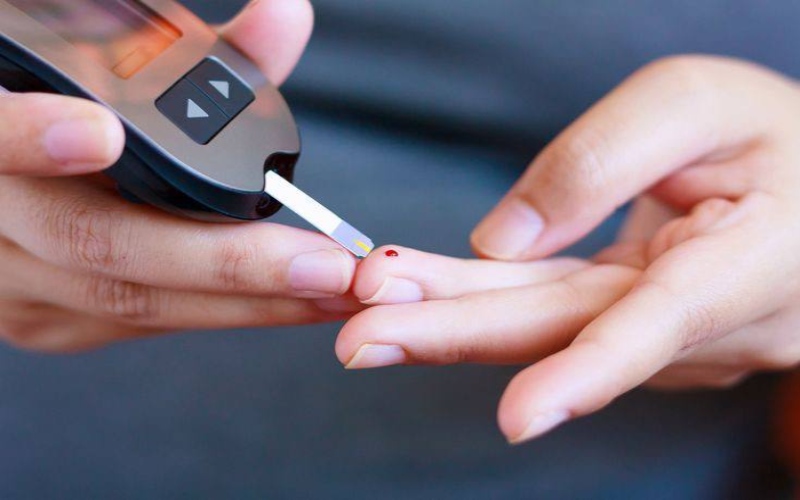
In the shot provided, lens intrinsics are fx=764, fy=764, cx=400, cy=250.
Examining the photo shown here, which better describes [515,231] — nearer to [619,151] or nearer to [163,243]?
[619,151]

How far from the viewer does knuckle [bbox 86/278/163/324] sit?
2.35 feet

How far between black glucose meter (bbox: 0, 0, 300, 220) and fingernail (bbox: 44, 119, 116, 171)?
78mm

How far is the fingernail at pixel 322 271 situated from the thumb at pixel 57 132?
0.54 feet

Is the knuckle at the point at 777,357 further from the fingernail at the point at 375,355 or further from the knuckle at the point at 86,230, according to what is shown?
the knuckle at the point at 86,230

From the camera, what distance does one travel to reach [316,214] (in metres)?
0.64

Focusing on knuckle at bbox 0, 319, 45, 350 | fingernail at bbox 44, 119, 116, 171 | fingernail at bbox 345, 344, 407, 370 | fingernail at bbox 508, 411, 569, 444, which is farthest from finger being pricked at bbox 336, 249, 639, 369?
knuckle at bbox 0, 319, 45, 350

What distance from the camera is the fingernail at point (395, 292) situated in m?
0.62

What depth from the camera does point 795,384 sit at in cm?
100

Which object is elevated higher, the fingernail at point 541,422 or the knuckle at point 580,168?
the knuckle at point 580,168

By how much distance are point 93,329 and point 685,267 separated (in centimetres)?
60

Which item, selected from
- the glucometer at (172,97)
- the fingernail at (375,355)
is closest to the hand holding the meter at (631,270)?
the fingernail at (375,355)

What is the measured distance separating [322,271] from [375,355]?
83 mm

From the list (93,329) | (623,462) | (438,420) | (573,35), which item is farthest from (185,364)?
(573,35)

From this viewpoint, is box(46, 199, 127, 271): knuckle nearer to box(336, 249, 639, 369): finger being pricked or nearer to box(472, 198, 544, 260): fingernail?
box(336, 249, 639, 369): finger being pricked
